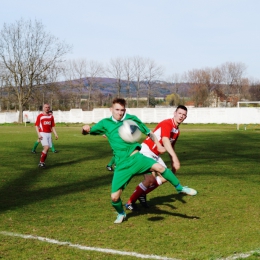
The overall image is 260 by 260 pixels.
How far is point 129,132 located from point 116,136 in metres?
0.28

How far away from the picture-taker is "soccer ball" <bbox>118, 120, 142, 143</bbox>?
21.9ft

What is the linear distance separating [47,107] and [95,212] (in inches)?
312

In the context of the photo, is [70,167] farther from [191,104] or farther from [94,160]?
[191,104]

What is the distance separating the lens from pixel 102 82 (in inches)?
3745

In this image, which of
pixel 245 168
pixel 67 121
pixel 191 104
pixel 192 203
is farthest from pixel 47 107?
pixel 191 104

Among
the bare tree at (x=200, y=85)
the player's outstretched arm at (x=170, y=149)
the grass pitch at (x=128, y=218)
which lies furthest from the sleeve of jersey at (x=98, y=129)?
the bare tree at (x=200, y=85)

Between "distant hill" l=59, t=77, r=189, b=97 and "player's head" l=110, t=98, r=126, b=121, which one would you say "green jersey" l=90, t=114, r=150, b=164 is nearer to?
"player's head" l=110, t=98, r=126, b=121

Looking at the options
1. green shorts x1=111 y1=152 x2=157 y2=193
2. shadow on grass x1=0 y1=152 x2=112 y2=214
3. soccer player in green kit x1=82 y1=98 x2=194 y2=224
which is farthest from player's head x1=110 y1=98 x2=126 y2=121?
shadow on grass x1=0 y1=152 x2=112 y2=214

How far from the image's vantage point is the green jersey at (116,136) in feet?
22.3

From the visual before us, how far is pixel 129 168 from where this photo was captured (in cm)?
673

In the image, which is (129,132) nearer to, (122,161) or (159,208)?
(122,161)

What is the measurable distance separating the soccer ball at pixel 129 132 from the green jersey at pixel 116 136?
12cm

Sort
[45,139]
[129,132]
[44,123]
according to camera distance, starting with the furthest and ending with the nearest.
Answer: [44,123] < [45,139] < [129,132]

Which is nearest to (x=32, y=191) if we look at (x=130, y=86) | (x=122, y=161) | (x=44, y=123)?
(x=122, y=161)
